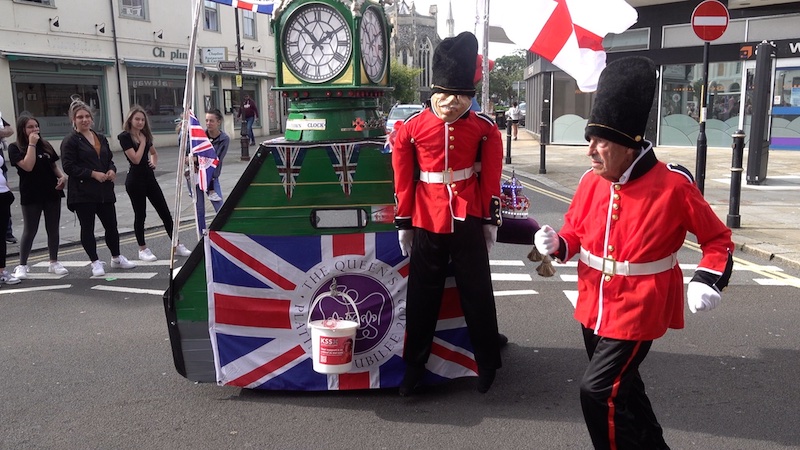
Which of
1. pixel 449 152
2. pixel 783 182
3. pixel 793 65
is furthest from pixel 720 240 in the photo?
pixel 793 65

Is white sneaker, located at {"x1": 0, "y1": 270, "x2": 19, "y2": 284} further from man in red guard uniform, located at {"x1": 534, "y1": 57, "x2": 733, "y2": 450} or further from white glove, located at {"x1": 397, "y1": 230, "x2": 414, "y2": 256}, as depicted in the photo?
man in red guard uniform, located at {"x1": 534, "y1": 57, "x2": 733, "y2": 450}

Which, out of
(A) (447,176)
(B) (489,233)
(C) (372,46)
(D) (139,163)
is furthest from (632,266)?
(D) (139,163)

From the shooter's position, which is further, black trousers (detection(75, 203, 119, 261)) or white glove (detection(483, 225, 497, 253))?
black trousers (detection(75, 203, 119, 261))

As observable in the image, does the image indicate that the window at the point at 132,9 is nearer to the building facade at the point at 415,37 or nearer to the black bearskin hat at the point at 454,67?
the black bearskin hat at the point at 454,67

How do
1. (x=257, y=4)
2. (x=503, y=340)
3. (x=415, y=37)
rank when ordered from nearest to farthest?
(x=503, y=340), (x=257, y=4), (x=415, y=37)

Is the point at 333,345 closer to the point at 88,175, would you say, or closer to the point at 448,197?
the point at 448,197

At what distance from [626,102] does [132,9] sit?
2428 centimetres

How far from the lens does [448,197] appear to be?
3.73 meters

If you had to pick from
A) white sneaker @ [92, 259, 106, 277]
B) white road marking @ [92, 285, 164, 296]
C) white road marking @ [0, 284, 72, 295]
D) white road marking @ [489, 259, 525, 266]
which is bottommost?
white road marking @ [0, 284, 72, 295]

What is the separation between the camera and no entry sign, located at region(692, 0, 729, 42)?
9.35m

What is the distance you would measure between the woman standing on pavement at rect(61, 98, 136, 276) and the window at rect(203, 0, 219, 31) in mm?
22438

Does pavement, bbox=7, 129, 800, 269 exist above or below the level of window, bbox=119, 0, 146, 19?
below

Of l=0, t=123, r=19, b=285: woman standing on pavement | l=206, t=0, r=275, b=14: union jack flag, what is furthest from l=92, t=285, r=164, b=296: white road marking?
l=206, t=0, r=275, b=14: union jack flag

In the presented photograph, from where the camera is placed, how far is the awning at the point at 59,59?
1861 centimetres
